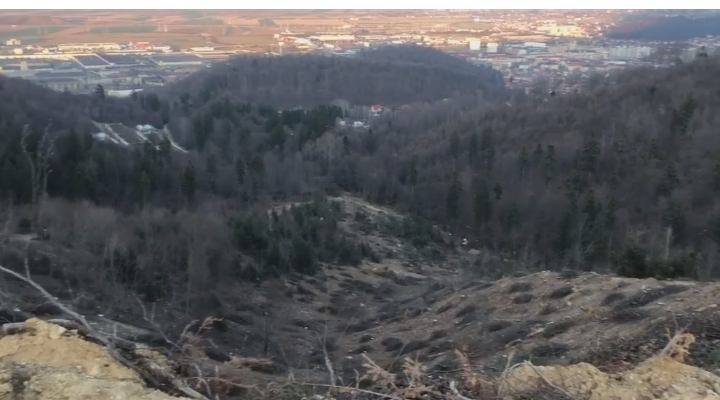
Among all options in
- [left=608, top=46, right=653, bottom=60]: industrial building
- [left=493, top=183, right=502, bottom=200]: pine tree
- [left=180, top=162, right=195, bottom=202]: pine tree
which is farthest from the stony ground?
[left=608, top=46, right=653, bottom=60]: industrial building

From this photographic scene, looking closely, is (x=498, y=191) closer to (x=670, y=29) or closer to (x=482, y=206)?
(x=482, y=206)

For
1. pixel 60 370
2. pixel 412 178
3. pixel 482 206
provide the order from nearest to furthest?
pixel 60 370
pixel 482 206
pixel 412 178

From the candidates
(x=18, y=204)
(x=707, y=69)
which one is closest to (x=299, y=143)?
(x=18, y=204)

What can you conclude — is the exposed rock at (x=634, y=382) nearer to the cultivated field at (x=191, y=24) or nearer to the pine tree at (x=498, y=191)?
the pine tree at (x=498, y=191)

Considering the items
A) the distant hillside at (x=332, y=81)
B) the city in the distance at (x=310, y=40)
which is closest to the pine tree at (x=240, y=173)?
the city in the distance at (x=310, y=40)

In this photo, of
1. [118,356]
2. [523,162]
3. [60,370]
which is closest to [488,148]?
[523,162]

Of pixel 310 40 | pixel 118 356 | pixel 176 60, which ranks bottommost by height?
pixel 118 356
